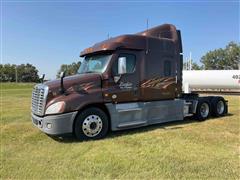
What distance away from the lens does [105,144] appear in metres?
6.27

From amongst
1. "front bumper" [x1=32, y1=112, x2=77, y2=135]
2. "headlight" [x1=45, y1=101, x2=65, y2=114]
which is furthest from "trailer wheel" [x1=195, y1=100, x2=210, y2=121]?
"headlight" [x1=45, y1=101, x2=65, y2=114]

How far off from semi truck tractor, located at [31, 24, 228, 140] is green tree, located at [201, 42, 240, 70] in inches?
2539

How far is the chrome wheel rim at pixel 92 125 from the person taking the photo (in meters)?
6.71

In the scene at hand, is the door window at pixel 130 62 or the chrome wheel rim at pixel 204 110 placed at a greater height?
the door window at pixel 130 62

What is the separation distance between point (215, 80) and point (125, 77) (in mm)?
23589

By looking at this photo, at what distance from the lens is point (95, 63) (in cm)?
762

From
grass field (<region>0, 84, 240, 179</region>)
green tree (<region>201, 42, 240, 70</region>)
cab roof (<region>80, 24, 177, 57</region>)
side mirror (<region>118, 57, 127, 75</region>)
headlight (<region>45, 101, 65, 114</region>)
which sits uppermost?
green tree (<region>201, 42, 240, 70</region>)

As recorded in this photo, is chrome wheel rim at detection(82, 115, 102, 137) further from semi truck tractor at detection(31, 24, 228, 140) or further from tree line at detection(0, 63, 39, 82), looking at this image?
tree line at detection(0, 63, 39, 82)

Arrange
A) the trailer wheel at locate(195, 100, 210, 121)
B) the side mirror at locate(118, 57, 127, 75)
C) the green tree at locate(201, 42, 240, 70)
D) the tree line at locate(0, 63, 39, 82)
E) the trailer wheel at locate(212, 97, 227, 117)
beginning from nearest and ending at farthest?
the side mirror at locate(118, 57, 127, 75), the trailer wheel at locate(195, 100, 210, 121), the trailer wheel at locate(212, 97, 227, 117), the green tree at locate(201, 42, 240, 70), the tree line at locate(0, 63, 39, 82)

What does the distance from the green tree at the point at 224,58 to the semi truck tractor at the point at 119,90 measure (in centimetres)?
6448

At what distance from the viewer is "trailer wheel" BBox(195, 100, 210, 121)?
9547 millimetres

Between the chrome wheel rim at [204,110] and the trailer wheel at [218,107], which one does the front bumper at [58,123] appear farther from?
the trailer wheel at [218,107]

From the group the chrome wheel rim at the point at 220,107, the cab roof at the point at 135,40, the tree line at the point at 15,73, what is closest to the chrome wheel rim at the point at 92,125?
the cab roof at the point at 135,40

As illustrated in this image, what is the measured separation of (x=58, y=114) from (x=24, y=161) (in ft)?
4.97
